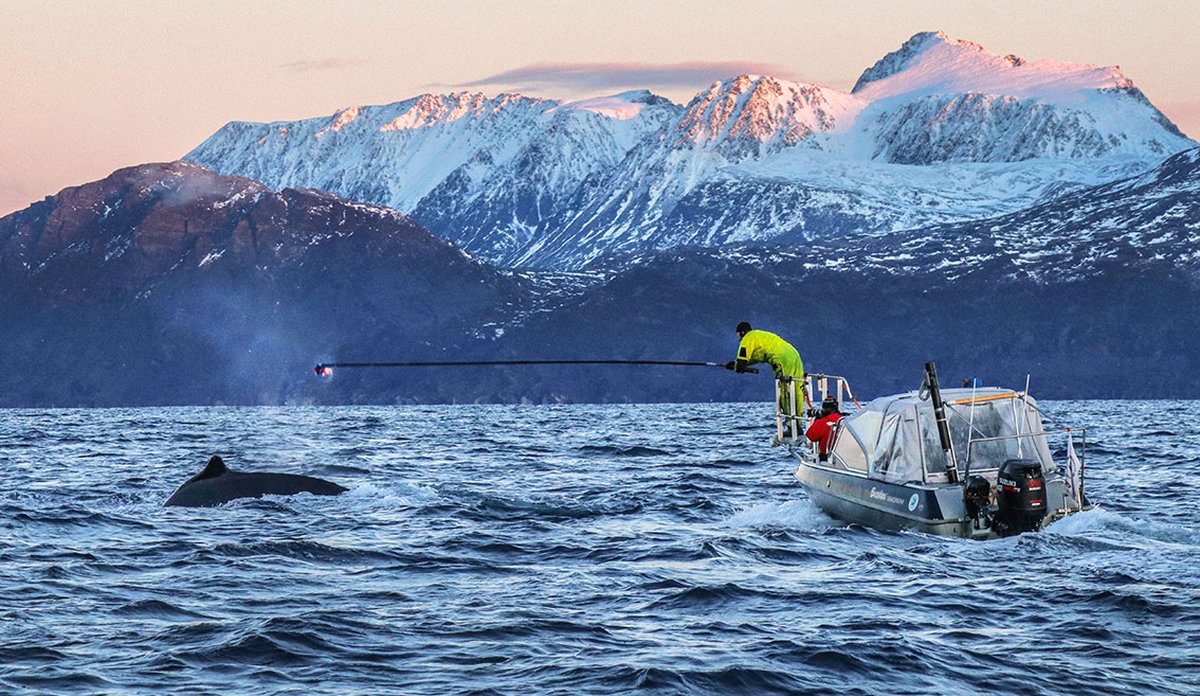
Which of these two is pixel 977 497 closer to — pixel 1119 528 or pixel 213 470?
pixel 1119 528

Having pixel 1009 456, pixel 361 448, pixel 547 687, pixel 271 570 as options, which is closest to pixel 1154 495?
pixel 1009 456

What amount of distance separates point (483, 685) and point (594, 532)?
16.4 metres

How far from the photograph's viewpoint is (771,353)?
39844 mm

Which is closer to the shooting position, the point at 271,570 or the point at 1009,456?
the point at 271,570

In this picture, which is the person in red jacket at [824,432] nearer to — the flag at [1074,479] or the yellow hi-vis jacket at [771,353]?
the yellow hi-vis jacket at [771,353]

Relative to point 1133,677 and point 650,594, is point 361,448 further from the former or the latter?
point 1133,677

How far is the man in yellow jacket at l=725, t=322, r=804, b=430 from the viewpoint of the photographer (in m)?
39.3

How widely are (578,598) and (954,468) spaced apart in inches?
376

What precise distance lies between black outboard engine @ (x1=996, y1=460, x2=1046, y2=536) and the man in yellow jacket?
8102 mm

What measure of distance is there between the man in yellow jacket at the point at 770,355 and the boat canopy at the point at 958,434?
5322 mm

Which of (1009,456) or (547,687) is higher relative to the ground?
(1009,456)

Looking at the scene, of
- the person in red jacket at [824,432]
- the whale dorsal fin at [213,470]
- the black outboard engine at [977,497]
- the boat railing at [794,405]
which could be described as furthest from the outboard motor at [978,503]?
the whale dorsal fin at [213,470]

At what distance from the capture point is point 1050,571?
2827 cm

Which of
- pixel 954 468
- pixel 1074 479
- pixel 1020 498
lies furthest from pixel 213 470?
pixel 1074 479
